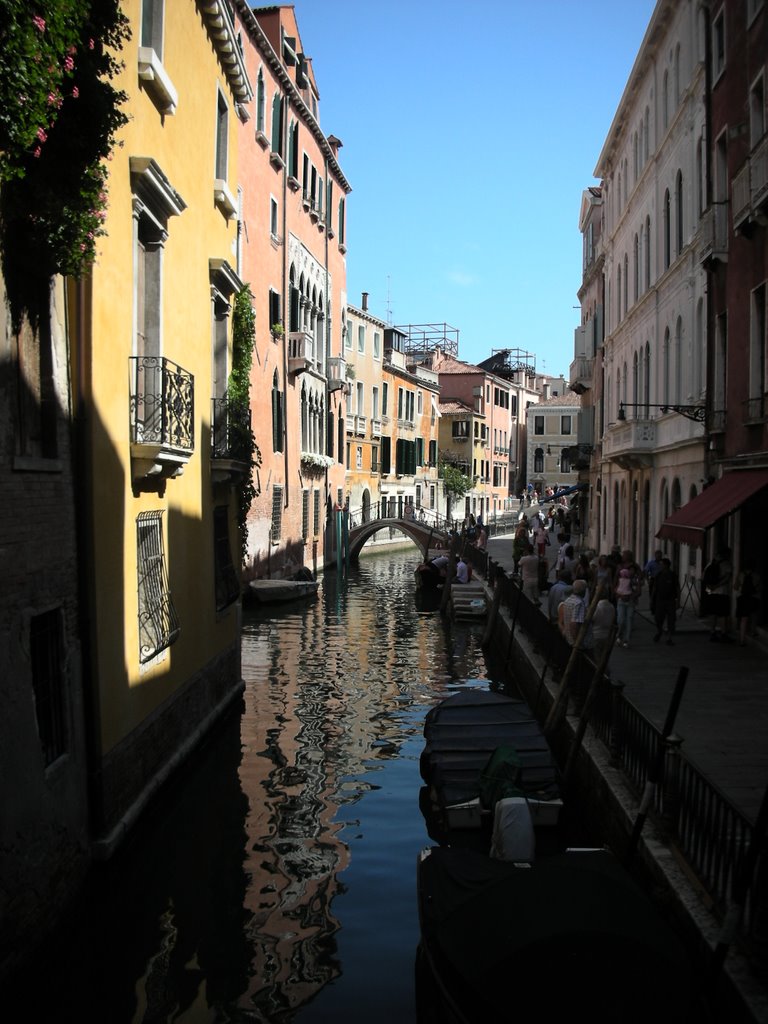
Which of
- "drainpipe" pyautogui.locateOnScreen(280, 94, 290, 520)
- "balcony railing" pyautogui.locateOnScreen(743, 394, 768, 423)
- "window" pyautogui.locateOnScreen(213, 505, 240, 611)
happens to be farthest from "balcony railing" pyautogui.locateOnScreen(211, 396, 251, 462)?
"drainpipe" pyautogui.locateOnScreen(280, 94, 290, 520)

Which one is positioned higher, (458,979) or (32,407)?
(32,407)

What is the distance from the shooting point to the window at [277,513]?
29.3 m

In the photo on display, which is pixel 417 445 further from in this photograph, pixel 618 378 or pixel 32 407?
pixel 32 407

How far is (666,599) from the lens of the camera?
1595cm

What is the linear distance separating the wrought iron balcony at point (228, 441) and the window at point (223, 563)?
61cm

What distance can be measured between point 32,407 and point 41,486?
606mm

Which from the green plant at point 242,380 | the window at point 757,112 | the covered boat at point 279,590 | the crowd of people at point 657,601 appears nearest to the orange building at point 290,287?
the covered boat at point 279,590

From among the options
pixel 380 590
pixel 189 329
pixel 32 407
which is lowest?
pixel 380 590

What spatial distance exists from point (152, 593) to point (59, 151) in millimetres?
4477

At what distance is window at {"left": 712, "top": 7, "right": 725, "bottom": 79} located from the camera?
56.0 ft

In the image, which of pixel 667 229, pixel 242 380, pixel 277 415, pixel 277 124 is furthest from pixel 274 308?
pixel 242 380

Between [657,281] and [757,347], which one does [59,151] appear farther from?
[657,281]

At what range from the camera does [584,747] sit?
34.3 feet

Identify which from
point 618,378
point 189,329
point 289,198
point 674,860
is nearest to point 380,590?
point 618,378
